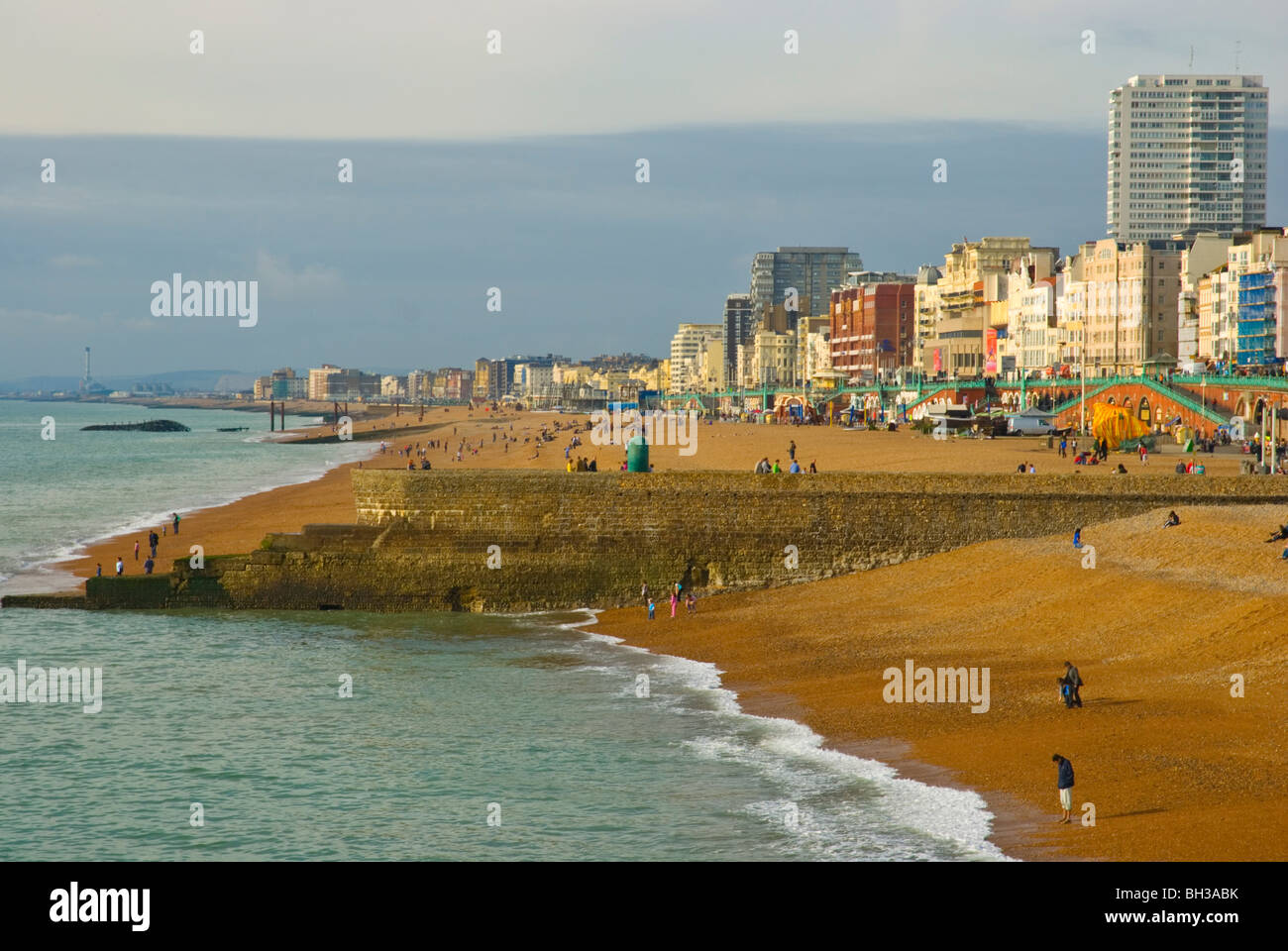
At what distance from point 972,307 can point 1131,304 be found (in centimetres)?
4405

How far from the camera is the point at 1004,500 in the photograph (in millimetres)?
37312

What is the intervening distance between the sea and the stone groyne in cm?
102

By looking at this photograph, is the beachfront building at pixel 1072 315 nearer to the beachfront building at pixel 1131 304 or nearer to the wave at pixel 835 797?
the beachfront building at pixel 1131 304

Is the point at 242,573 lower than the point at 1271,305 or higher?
lower

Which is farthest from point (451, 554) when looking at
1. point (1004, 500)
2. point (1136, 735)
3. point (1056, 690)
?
point (1136, 735)

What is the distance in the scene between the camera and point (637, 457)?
131 feet

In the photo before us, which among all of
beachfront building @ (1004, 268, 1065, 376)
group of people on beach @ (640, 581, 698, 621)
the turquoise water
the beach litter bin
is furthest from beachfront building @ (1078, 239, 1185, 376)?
group of people on beach @ (640, 581, 698, 621)

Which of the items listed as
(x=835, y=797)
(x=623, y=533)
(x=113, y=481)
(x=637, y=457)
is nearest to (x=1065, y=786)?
(x=835, y=797)

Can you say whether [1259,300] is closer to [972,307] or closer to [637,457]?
[972,307]

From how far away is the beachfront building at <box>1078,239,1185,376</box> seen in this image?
123125 mm

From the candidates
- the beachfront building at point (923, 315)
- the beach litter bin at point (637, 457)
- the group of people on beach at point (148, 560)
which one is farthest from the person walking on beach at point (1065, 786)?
the beachfront building at point (923, 315)
